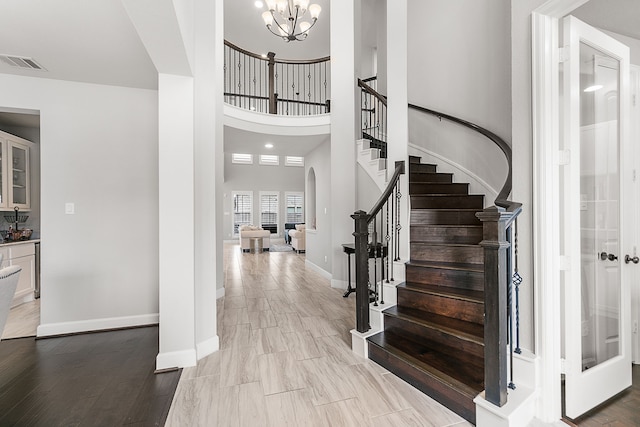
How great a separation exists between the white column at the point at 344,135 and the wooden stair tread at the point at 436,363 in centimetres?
241

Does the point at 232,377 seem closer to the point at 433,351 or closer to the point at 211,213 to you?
the point at 211,213

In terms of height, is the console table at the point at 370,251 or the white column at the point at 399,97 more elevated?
the white column at the point at 399,97

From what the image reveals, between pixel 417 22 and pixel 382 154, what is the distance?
2248 millimetres

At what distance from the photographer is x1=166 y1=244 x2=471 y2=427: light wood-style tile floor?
1767 mm

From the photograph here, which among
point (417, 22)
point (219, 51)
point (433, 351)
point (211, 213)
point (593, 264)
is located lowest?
point (433, 351)

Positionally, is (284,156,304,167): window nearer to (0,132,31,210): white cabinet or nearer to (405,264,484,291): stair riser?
(0,132,31,210): white cabinet

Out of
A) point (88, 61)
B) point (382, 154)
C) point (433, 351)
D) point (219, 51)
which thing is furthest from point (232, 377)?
point (219, 51)

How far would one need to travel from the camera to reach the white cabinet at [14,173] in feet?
12.5

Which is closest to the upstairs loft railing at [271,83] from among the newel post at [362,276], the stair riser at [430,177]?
the stair riser at [430,177]

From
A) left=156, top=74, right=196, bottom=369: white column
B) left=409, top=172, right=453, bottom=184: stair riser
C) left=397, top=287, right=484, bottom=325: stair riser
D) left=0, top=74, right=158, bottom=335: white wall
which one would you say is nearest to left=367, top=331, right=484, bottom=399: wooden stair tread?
left=397, top=287, right=484, bottom=325: stair riser

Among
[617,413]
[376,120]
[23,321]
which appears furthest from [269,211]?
[617,413]

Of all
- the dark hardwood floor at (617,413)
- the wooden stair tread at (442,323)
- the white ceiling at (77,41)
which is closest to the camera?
the dark hardwood floor at (617,413)

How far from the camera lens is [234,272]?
244 inches

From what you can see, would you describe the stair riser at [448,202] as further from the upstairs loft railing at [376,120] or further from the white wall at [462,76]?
the upstairs loft railing at [376,120]
